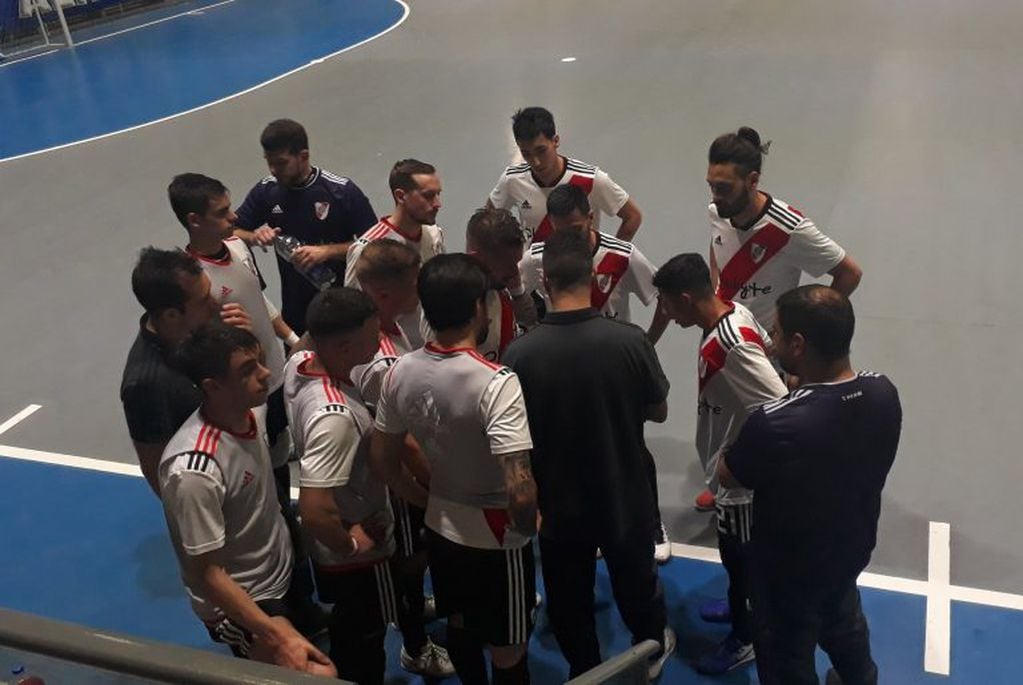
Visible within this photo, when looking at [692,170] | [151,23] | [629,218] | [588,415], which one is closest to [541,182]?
[629,218]

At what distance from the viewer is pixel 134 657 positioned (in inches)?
72.9

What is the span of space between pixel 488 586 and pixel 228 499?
96cm

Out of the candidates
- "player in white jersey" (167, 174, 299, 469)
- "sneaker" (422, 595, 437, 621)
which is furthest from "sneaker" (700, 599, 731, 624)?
"player in white jersey" (167, 174, 299, 469)

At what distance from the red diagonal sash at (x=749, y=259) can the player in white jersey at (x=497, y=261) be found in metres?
1.05

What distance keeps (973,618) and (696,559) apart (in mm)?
1255

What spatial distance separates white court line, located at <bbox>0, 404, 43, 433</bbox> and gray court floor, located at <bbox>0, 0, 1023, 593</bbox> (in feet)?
0.20

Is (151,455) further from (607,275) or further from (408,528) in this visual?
(607,275)

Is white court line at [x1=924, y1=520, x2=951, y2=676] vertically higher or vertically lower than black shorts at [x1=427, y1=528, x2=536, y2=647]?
lower

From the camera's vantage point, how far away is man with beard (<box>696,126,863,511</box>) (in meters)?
3.99

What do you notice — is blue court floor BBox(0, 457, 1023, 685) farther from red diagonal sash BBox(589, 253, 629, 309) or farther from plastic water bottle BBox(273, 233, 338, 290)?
plastic water bottle BBox(273, 233, 338, 290)

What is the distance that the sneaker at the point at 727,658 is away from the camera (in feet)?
12.3

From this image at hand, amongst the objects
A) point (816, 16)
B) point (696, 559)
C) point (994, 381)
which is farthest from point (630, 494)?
point (816, 16)

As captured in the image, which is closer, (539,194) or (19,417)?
(539,194)

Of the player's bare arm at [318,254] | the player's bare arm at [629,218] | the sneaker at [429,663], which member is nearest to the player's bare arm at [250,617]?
the sneaker at [429,663]
